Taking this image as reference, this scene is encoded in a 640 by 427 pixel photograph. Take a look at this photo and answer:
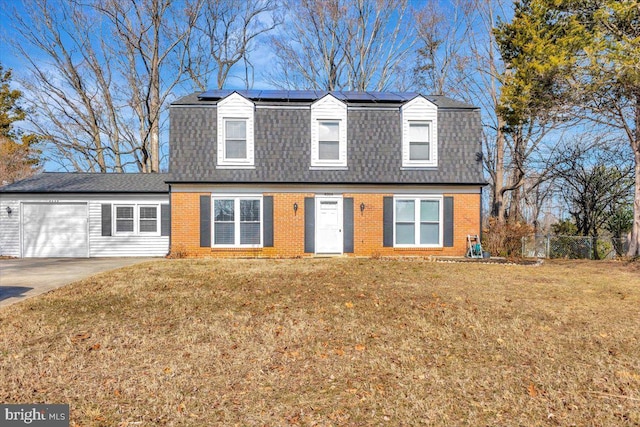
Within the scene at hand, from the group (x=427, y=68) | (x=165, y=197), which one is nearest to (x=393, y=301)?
(x=165, y=197)

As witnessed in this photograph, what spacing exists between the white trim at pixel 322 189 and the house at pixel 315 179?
37 mm

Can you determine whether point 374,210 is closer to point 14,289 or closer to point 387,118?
point 387,118

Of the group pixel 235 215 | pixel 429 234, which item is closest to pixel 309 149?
pixel 235 215

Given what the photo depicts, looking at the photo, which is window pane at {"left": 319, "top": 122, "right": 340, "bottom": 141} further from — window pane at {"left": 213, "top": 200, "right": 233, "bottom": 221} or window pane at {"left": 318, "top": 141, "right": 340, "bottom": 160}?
window pane at {"left": 213, "top": 200, "right": 233, "bottom": 221}

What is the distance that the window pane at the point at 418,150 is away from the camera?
1391 cm

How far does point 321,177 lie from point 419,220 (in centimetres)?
402

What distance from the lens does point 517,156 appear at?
18.7 metres

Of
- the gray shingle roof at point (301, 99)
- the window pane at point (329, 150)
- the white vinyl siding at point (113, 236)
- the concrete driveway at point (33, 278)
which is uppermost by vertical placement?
the gray shingle roof at point (301, 99)

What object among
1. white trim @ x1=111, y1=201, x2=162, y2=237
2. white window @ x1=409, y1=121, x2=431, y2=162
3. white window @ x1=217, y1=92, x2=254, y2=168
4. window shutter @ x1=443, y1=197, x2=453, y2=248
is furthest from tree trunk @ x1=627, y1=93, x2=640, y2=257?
white trim @ x1=111, y1=201, x2=162, y2=237

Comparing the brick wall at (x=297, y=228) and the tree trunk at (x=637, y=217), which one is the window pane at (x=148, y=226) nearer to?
the brick wall at (x=297, y=228)

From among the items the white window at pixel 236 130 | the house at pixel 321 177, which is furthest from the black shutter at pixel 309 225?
the white window at pixel 236 130

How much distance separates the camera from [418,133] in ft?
45.9

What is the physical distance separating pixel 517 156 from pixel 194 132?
15537 millimetres

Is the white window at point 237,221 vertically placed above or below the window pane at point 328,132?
below
